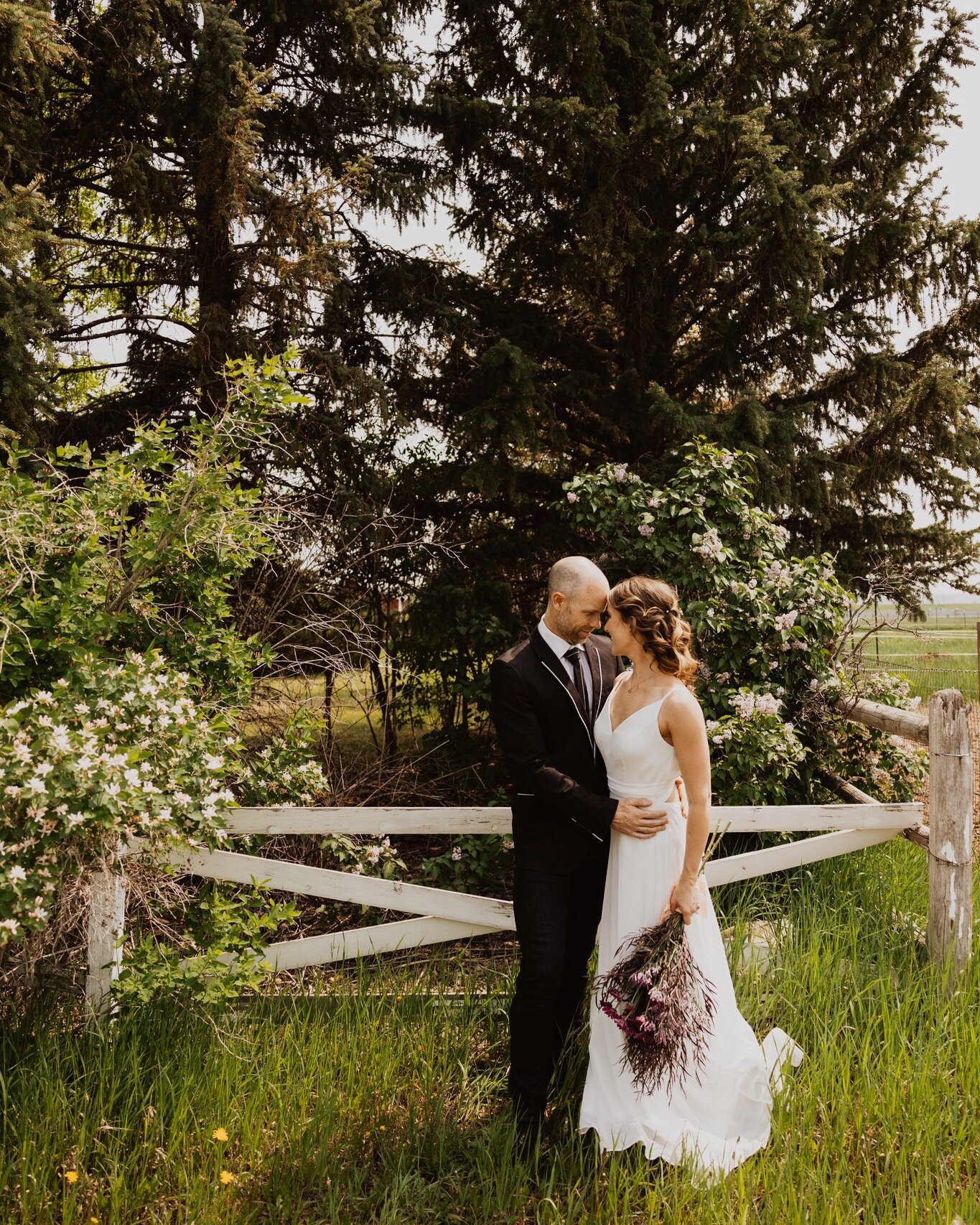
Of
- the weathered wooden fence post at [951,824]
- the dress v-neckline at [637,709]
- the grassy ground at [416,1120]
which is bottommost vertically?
the grassy ground at [416,1120]

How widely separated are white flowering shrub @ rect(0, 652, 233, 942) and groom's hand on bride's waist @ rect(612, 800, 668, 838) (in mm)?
1492

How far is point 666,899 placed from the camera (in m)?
3.06

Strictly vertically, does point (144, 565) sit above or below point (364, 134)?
below

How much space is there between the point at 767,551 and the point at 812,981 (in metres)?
3.04

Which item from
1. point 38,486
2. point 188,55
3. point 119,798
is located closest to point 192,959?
point 119,798

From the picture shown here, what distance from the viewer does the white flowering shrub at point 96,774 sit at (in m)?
2.50

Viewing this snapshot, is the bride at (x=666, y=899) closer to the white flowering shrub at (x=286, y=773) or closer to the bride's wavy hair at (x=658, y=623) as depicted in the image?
the bride's wavy hair at (x=658, y=623)

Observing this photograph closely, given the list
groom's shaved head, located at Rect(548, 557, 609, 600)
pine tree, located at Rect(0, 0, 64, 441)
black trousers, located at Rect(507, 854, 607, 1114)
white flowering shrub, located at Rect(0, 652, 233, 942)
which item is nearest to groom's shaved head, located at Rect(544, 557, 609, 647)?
groom's shaved head, located at Rect(548, 557, 609, 600)

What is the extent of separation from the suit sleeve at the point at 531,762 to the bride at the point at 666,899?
0.13 meters

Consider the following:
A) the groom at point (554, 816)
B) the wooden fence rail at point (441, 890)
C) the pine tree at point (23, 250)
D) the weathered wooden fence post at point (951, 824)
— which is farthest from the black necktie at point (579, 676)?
the pine tree at point (23, 250)

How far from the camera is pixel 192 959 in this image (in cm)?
338

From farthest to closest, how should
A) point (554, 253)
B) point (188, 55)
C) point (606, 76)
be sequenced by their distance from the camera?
point (554, 253), point (606, 76), point (188, 55)

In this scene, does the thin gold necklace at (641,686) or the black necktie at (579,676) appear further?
the black necktie at (579,676)

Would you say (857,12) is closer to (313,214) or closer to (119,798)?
(313,214)
